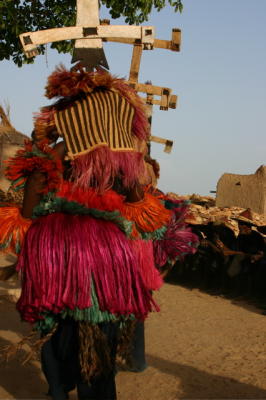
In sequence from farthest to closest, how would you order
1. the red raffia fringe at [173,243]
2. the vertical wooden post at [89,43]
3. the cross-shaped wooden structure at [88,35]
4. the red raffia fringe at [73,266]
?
1. the vertical wooden post at [89,43]
2. the cross-shaped wooden structure at [88,35]
3. the red raffia fringe at [173,243]
4. the red raffia fringe at [73,266]

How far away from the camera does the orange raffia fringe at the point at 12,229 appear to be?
9.78ft

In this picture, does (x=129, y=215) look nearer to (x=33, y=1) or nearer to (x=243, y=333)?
(x=243, y=333)

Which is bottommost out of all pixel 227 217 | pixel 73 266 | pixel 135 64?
pixel 227 217

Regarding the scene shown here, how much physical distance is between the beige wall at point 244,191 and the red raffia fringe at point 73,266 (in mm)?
8109

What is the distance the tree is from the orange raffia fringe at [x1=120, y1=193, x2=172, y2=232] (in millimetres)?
8496

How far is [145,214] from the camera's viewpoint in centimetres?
316

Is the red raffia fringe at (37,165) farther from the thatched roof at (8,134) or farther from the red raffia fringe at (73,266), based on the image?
the thatched roof at (8,134)

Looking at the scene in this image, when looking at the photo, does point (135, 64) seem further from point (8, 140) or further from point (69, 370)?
point (8, 140)

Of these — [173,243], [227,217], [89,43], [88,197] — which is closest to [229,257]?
[227,217]

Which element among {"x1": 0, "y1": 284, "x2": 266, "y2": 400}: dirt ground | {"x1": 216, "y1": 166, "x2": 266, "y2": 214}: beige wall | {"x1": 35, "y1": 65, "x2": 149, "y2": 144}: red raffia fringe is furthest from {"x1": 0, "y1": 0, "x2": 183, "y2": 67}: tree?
{"x1": 35, "y1": 65, "x2": 149, "y2": 144}: red raffia fringe

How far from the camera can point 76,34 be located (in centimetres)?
405

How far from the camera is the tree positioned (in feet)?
36.4

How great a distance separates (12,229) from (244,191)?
8.62 meters

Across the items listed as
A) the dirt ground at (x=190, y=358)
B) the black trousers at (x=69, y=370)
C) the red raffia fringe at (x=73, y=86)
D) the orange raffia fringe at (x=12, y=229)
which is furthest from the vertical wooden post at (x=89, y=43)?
the dirt ground at (x=190, y=358)
